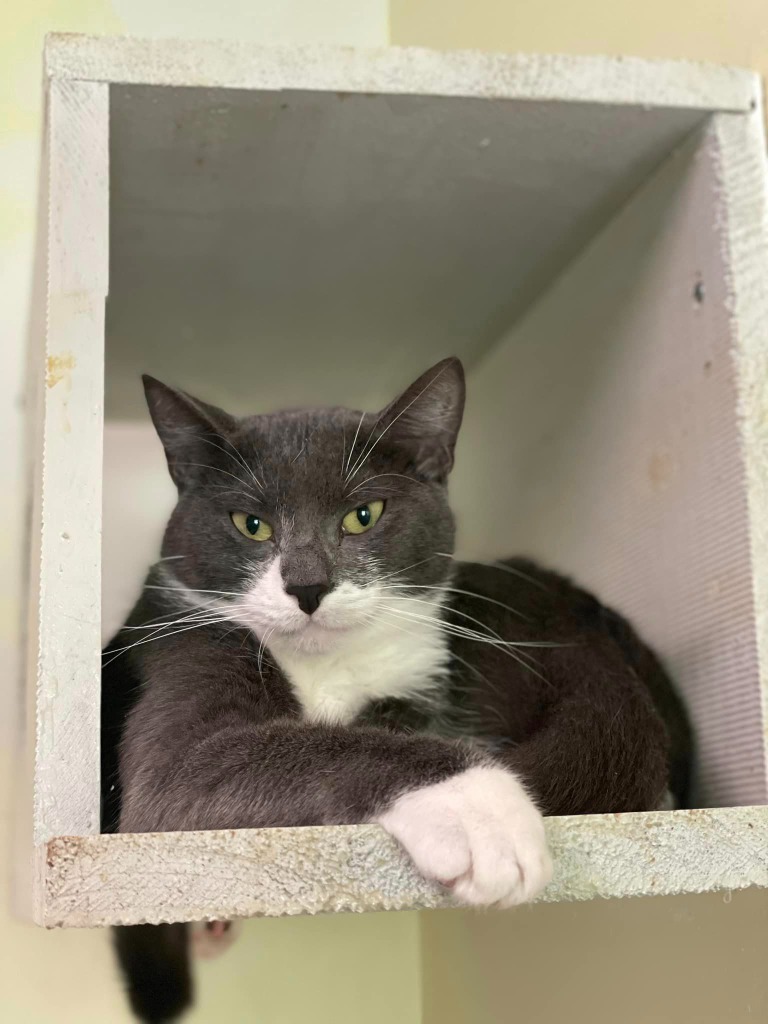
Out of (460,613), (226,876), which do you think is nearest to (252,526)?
(460,613)

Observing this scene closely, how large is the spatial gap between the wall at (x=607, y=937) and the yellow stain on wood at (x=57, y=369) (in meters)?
0.92

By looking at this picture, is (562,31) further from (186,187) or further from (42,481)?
(42,481)

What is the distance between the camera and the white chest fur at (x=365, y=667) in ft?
3.87

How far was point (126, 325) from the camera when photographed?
177cm

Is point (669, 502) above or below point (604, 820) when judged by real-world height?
above

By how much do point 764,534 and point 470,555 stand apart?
2.60 feet

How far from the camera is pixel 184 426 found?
1.21 metres

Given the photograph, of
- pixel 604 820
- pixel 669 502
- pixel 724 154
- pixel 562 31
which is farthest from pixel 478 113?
pixel 604 820

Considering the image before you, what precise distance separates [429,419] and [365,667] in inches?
12.8

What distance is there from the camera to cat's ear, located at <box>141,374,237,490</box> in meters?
1.17

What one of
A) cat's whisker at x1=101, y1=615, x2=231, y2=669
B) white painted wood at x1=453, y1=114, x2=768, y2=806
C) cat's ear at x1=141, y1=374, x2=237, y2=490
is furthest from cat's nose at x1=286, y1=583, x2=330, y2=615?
white painted wood at x1=453, y1=114, x2=768, y2=806

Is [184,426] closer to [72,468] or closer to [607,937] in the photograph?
[72,468]

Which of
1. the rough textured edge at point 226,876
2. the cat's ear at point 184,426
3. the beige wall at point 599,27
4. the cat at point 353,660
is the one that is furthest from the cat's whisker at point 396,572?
the beige wall at point 599,27

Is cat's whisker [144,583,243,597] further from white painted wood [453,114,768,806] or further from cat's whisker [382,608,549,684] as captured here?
white painted wood [453,114,768,806]
